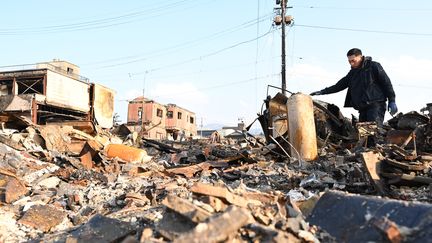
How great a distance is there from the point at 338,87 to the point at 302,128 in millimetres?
1766

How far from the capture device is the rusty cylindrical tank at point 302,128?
6.62 m

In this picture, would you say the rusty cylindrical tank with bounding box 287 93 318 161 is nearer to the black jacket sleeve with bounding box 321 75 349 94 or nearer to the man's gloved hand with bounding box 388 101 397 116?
the black jacket sleeve with bounding box 321 75 349 94

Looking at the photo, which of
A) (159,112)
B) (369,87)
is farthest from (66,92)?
(159,112)

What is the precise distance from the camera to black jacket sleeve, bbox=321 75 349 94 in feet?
25.5

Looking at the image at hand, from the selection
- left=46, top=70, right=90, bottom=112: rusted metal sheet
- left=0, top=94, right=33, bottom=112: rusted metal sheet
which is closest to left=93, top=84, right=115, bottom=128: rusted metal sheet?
left=46, top=70, right=90, bottom=112: rusted metal sheet

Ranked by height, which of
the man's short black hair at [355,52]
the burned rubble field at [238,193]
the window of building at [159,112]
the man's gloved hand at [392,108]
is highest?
the window of building at [159,112]

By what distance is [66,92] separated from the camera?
2181 centimetres

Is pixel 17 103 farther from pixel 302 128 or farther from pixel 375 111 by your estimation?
pixel 375 111

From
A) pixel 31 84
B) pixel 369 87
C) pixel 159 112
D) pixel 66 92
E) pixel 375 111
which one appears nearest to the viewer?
pixel 369 87

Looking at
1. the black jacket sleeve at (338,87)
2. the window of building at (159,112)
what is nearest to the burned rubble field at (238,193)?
the black jacket sleeve at (338,87)

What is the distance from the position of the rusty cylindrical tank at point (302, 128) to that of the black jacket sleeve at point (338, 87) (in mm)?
1387

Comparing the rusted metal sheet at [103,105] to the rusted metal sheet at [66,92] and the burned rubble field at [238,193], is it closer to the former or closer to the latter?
the rusted metal sheet at [66,92]

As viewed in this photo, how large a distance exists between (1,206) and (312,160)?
4.63m

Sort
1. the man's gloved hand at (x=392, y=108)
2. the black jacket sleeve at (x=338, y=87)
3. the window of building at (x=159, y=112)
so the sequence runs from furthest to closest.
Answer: the window of building at (x=159, y=112) < the black jacket sleeve at (x=338, y=87) < the man's gloved hand at (x=392, y=108)
